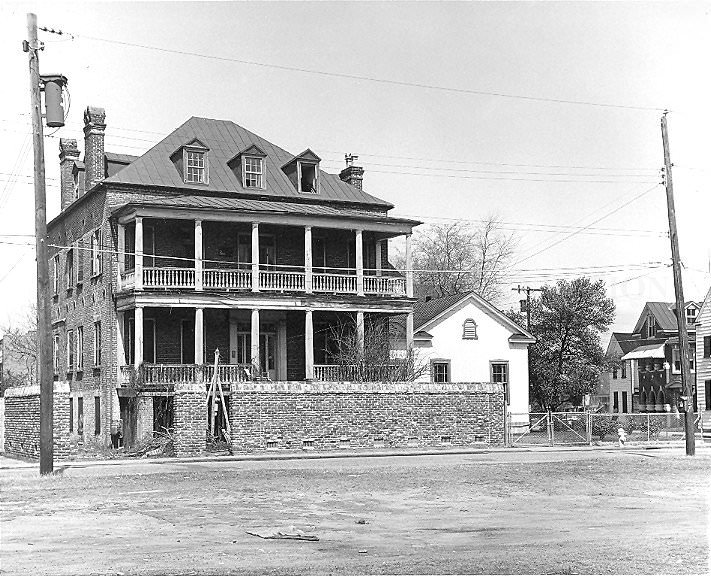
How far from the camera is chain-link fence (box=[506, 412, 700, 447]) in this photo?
38781 millimetres

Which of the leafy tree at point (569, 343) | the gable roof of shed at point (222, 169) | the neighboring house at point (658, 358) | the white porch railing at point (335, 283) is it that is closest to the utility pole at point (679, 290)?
the white porch railing at point (335, 283)

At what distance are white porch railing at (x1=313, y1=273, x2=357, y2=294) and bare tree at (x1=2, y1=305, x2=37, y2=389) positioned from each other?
34.0 metres

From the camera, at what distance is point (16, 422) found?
29922 millimetres

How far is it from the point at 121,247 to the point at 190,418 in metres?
9.98

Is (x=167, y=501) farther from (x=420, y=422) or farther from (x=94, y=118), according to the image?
(x=94, y=118)

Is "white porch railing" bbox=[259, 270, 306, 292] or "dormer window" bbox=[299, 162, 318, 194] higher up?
"dormer window" bbox=[299, 162, 318, 194]

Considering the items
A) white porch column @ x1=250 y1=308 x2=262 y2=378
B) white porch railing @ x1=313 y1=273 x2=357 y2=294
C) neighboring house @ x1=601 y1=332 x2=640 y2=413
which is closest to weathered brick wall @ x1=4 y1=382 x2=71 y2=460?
white porch column @ x1=250 y1=308 x2=262 y2=378

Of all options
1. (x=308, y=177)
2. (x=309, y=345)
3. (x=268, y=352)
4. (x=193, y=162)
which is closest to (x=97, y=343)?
(x=268, y=352)

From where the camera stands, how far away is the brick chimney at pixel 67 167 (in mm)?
44031

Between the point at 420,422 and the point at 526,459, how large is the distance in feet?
19.0

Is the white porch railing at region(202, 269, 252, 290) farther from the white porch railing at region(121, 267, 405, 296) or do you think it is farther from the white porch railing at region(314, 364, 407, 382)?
the white porch railing at region(314, 364, 407, 382)

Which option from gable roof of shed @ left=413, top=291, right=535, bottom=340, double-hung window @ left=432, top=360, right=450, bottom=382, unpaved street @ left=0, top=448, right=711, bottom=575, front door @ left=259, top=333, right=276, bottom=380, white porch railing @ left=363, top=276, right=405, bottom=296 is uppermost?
white porch railing @ left=363, top=276, right=405, bottom=296

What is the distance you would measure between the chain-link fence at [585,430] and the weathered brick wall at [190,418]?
11493 mm

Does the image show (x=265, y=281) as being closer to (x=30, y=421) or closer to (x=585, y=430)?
(x=30, y=421)
